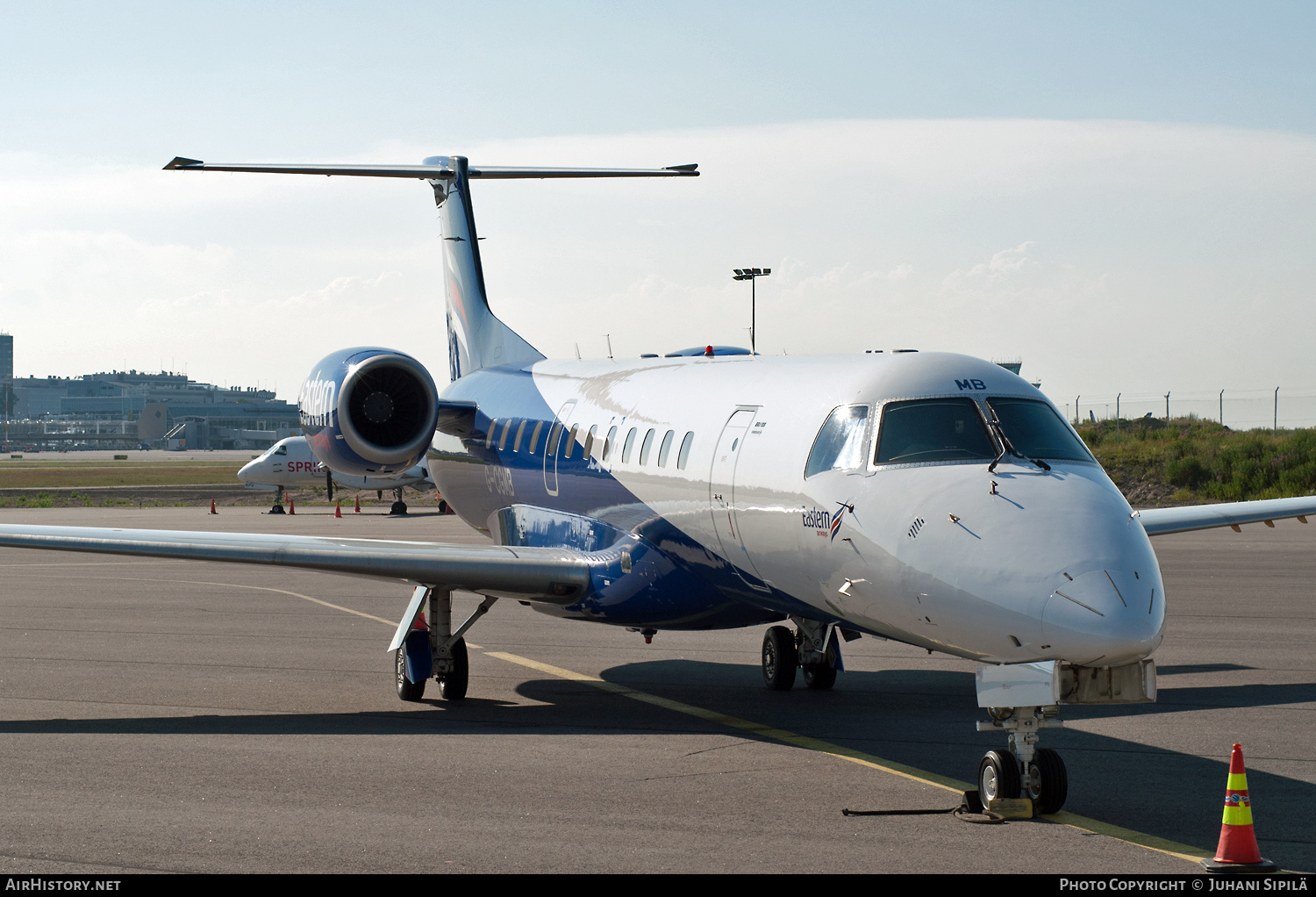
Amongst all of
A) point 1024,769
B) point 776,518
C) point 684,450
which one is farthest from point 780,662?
point 1024,769

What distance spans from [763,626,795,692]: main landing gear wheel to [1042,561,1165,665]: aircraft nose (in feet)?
20.7

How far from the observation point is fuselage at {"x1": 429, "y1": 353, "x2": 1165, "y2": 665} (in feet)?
25.0

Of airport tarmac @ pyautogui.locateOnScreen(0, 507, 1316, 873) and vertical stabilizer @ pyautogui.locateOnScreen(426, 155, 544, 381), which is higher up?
vertical stabilizer @ pyautogui.locateOnScreen(426, 155, 544, 381)

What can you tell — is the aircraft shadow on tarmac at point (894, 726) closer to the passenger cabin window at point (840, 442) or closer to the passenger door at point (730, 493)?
the passenger door at point (730, 493)

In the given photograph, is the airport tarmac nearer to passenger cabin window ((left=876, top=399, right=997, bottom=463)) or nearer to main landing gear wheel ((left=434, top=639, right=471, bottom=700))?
main landing gear wheel ((left=434, top=639, right=471, bottom=700))

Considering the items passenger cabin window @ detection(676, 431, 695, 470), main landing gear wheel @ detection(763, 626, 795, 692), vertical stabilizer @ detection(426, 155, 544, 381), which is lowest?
main landing gear wheel @ detection(763, 626, 795, 692)

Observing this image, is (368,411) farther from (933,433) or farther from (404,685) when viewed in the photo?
(933,433)

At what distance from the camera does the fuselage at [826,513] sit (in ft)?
25.0

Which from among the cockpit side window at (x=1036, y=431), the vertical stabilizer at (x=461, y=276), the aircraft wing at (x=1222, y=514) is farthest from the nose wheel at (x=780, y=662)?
the vertical stabilizer at (x=461, y=276)

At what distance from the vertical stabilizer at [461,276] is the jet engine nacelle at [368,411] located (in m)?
4.16

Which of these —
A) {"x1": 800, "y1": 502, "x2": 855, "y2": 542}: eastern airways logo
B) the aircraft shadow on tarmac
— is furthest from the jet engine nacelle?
{"x1": 800, "y1": 502, "x2": 855, "y2": 542}: eastern airways logo

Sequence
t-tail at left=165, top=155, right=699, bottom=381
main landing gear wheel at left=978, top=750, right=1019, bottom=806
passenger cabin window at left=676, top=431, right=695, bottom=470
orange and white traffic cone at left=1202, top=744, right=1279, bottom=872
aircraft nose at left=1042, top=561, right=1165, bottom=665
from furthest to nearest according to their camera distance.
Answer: t-tail at left=165, top=155, right=699, bottom=381 → passenger cabin window at left=676, top=431, right=695, bottom=470 → main landing gear wheel at left=978, top=750, right=1019, bottom=806 → aircraft nose at left=1042, top=561, right=1165, bottom=665 → orange and white traffic cone at left=1202, top=744, right=1279, bottom=872

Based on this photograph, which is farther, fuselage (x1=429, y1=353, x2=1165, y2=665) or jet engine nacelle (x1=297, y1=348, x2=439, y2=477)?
jet engine nacelle (x1=297, y1=348, x2=439, y2=477)

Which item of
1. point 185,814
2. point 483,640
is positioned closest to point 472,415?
point 483,640
